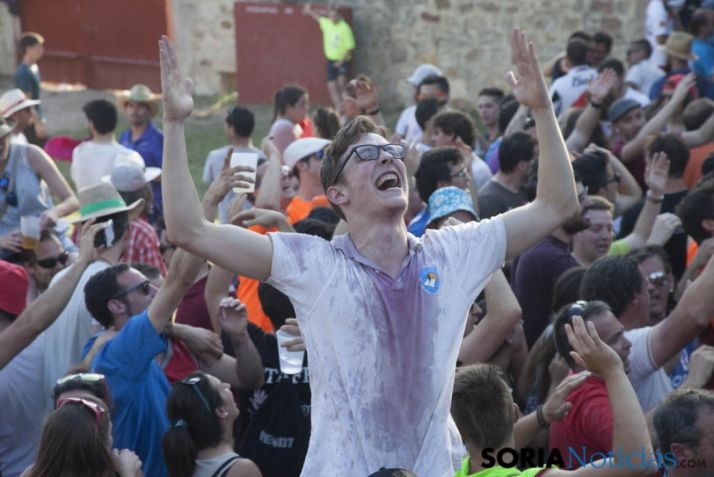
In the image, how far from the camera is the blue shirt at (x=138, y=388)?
15.9ft

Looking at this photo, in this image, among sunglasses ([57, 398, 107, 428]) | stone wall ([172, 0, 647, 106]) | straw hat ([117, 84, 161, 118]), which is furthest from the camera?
stone wall ([172, 0, 647, 106])

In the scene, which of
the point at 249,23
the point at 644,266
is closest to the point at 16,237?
the point at 644,266

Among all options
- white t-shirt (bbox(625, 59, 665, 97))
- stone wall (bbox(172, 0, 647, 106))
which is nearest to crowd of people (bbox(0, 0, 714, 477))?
white t-shirt (bbox(625, 59, 665, 97))

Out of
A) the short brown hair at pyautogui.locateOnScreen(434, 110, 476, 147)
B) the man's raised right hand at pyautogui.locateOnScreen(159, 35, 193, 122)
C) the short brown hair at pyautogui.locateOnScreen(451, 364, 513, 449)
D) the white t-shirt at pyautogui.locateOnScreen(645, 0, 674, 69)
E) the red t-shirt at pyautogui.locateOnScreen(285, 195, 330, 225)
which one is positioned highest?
the man's raised right hand at pyautogui.locateOnScreen(159, 35, 193, 122)

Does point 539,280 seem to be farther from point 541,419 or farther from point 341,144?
point 341,144

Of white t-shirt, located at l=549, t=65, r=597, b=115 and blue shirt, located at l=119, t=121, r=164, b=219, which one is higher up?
white t-shirt, located at l=549, t=65, r=597, b=115

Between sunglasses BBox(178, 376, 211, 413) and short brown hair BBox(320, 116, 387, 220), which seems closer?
short brown hair BBox(320, 116, 387, 220)

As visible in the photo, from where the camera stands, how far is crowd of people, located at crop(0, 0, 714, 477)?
11.5 ft

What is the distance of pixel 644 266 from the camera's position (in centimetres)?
578

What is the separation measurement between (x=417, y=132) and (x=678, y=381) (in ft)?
17.0

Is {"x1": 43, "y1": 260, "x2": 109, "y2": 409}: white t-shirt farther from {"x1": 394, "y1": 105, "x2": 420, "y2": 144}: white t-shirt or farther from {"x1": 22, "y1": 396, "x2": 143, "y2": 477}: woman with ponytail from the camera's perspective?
{"x1": 394, "y1": 105, "x2": 420, "y2": 144}: white t-shirt

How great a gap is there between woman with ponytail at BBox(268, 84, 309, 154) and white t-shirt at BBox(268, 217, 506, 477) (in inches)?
255

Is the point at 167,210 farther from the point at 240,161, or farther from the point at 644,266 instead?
the point at 644,266

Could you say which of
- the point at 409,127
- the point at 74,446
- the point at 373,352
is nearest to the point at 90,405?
the point at 74,446
